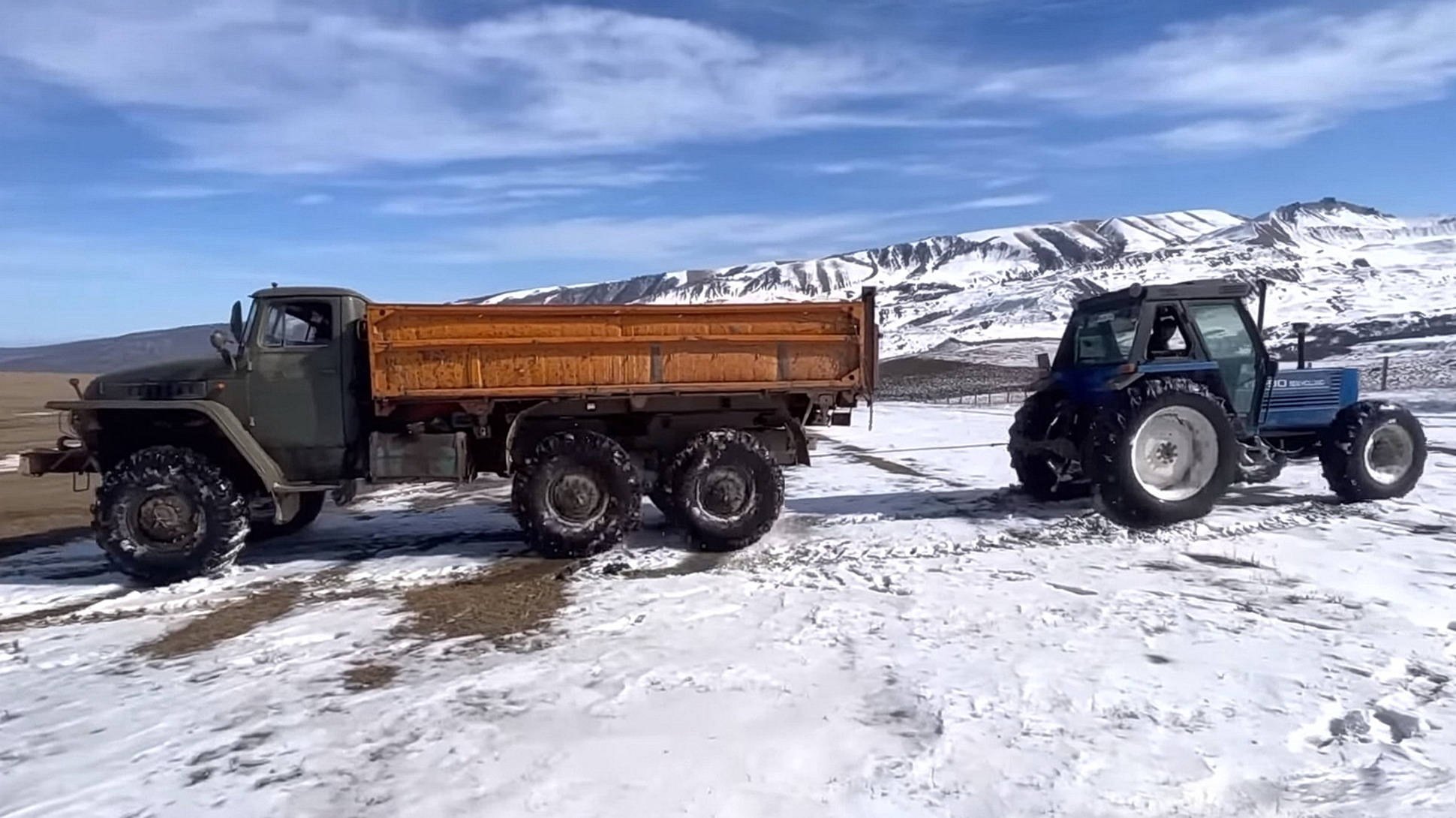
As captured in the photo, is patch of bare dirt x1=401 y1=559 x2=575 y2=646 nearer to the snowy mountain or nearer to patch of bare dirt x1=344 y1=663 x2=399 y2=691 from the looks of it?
patch of bare dirt x1=344 y1=663 x2=399 y2=691

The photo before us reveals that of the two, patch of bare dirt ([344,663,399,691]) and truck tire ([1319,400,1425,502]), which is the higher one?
truck tire ([1319,400,1425,502])

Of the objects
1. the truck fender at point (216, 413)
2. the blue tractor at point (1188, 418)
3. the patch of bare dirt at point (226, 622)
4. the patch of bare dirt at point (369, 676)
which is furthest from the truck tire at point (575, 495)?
the blue tractor at point (1188, 418)

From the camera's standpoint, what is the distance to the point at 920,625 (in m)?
6.29

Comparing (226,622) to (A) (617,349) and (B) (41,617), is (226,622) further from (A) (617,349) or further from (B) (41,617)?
(A) (617,349)

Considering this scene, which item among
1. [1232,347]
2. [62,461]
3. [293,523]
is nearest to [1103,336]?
[1232,347]

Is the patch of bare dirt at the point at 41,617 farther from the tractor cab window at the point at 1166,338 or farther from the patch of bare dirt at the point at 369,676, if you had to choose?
the tractor cab window at the point at 1166,338

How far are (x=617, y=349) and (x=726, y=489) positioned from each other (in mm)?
1543

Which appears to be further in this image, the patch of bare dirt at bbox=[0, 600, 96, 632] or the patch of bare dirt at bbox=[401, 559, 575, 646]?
the patch of bare dirt at bbox=[0, 600, 96, 632]

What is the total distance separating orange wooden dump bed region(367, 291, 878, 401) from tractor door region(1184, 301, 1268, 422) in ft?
11.2

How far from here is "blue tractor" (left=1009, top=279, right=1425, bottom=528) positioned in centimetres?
902

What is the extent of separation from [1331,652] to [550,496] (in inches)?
225

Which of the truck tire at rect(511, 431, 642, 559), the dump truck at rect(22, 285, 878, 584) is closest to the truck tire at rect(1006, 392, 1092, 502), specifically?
the dump truck at rect(22, 285, 878, 584)

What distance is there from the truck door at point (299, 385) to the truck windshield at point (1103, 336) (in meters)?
7.14

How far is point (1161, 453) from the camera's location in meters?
9.32
